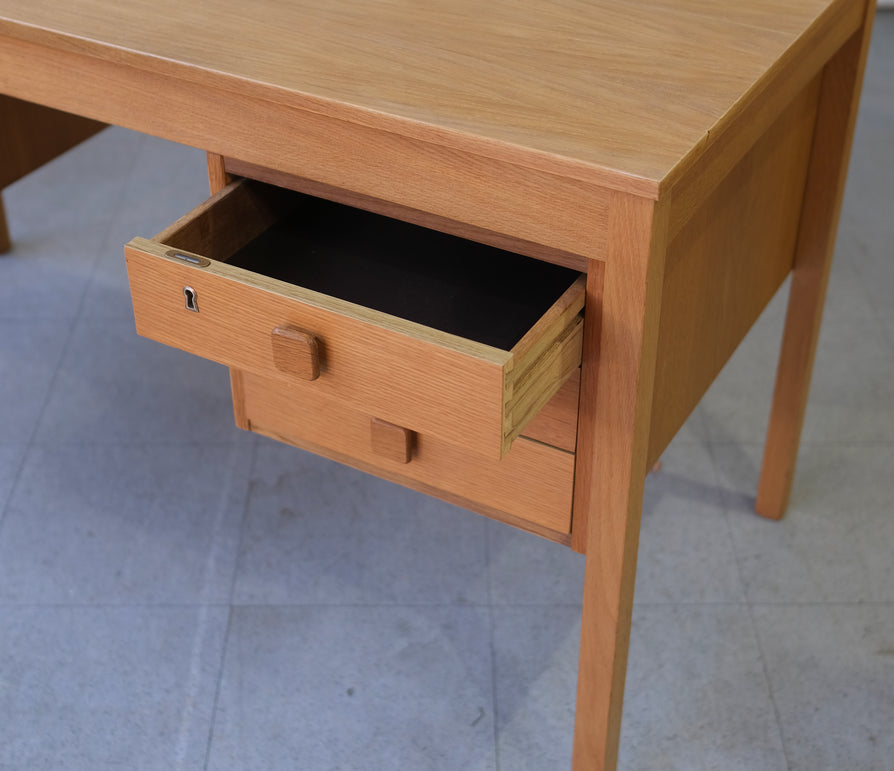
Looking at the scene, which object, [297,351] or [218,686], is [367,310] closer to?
[297,351]

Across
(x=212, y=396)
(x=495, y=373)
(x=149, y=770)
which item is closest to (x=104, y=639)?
(x=149, y=770)

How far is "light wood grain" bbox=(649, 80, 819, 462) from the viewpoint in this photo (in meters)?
0.98

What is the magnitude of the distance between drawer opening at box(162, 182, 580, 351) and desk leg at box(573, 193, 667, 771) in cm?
12

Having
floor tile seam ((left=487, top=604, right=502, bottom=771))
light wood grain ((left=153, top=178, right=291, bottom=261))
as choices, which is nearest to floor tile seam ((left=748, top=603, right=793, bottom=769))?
floor tile seam ((left=487, top=604, right=502, bottom=771))

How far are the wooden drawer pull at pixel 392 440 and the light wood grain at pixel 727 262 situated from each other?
23 centimetres

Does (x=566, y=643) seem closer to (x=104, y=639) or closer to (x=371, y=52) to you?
(x=104, y=639)

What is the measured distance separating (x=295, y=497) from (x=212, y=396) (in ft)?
0.98

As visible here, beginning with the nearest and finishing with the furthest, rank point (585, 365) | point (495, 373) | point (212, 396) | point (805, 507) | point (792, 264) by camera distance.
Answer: point (495, 373)
point (585, 365)
point (792, 264)
point (805, 507)
point (212, 396)

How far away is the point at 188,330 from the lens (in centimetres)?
96

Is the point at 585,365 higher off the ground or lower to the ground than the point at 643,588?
higher

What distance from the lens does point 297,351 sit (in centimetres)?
88

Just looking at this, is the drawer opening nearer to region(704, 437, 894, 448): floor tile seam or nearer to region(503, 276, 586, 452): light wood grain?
region(503, 276, 586, 452): light wood grain

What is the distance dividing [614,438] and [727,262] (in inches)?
11.0

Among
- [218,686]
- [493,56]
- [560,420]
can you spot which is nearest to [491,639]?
[218,686]
